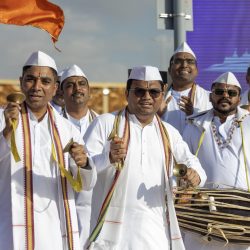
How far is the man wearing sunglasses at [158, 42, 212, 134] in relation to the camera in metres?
7.86

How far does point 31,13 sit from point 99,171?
6.78ft

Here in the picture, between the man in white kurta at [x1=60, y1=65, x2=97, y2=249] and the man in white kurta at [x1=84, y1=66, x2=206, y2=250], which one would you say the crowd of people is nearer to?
the man in white kurta at [x1=84, y1=66, x2=206, y2=250]

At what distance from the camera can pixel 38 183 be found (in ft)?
17.1

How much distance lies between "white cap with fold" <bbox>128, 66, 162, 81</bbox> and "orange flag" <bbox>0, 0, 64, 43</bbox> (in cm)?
115

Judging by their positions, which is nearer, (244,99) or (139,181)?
(139,181)

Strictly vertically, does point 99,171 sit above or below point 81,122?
below

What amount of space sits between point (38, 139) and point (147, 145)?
3.03 ft

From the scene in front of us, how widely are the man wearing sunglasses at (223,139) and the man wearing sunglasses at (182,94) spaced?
523 mm

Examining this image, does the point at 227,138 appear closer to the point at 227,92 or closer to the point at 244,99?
the point at 227,92

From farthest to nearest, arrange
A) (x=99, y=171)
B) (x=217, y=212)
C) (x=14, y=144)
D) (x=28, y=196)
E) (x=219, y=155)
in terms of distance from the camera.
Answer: (x=219, y=155) → (x=217, y=212) → (x=99, y=171) → (x=28, y=196) → (x=14, y=144)

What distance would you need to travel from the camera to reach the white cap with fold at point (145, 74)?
6035mm

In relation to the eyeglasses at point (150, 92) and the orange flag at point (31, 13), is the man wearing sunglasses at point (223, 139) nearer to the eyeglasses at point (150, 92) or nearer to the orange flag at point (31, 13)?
the eyeglasses at point (150, 92)

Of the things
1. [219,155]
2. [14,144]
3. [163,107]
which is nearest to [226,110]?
[219,155]

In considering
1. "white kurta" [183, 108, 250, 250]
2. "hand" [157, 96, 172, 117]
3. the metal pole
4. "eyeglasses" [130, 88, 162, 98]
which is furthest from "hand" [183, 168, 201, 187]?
the metal pole
